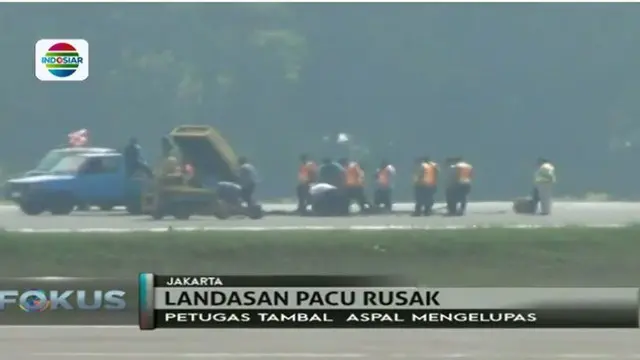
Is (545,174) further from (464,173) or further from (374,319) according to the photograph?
(374,319)

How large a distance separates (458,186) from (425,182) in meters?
0.29

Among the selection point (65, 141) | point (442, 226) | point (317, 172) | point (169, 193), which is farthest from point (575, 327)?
point (65, 141)

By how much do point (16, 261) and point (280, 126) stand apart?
2.65 meters

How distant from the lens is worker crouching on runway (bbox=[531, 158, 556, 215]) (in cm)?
1393

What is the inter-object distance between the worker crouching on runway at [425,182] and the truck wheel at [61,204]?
2999mm

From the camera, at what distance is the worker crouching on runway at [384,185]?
13.9 meters

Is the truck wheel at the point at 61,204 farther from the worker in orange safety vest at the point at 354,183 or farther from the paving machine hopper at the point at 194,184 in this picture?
the worker in orange safety vest at the point at 354,183

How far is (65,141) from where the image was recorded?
1402 centimetres

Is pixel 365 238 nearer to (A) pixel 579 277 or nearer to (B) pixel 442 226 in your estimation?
(B) pixel 442 226
